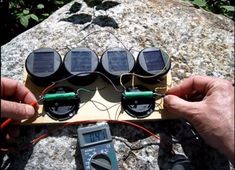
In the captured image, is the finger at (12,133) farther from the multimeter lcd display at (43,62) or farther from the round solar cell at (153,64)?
the round solar cell at (153,64)

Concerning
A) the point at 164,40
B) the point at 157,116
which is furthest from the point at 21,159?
the point at 164,40

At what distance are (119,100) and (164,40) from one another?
0.61 meters

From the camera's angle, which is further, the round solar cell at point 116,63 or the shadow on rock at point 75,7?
the shadow on rock at point 75,7

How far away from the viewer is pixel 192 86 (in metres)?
2.45

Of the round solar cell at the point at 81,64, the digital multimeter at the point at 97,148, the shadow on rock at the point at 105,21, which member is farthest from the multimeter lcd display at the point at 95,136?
the shadow on rock at the point at 105,21

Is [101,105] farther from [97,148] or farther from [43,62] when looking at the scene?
[43,62]

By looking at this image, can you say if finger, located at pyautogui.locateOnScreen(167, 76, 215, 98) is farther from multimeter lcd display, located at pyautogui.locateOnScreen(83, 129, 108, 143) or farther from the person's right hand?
multimeter lcd display, located at pyautogui.locateOnScreen(83, 129, 108, 143)

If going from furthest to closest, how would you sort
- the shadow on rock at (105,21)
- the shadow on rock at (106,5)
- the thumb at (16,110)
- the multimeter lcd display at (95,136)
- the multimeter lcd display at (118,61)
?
the shadow on rock at (106,5), the shadow on rock at (105,21), the multimeter lcd display at (118,61), the multimeter lcd display at (95,136), the thumb at (16,110)

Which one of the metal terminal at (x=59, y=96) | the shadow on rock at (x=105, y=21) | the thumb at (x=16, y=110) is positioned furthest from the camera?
the shadow on rock at (x=105, y=21)

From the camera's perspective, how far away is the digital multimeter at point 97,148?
7.42 feet

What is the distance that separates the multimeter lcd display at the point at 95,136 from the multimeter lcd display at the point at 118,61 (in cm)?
39

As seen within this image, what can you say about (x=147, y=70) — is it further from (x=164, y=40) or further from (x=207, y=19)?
(x=207, y=19)

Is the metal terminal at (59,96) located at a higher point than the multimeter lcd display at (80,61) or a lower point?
lower

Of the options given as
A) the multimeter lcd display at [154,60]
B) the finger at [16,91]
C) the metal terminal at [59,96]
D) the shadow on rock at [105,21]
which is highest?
the shadow on rock at [105,21]
